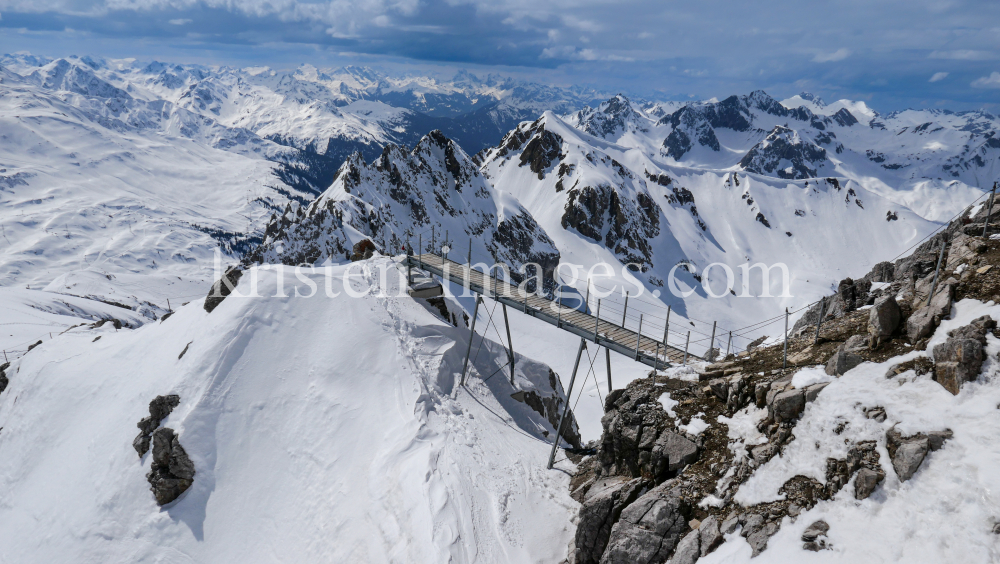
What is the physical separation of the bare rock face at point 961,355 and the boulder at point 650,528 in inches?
334

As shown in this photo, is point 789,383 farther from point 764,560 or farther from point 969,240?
point 969,240

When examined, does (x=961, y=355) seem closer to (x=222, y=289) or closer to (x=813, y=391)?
(x=813, y=391)

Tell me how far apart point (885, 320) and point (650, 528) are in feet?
35.4

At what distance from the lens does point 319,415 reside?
26.3m

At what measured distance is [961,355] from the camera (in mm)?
13016

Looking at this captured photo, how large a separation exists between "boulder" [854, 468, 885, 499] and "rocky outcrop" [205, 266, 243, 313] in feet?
119

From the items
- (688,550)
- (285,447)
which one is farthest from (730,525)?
(285,447)

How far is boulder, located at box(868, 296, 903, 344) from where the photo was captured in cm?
1585

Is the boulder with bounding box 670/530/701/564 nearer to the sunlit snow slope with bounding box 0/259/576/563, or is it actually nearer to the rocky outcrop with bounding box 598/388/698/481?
the rocky outcrop with bounding box 598/388/698/481

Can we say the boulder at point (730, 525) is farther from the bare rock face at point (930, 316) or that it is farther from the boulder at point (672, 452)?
the bare rock face at point (930, 316)

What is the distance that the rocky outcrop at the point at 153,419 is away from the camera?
2461 centimetres

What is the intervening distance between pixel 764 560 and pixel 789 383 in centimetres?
613

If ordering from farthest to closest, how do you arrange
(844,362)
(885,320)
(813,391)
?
(885,320)
(844,362)
(813,391)

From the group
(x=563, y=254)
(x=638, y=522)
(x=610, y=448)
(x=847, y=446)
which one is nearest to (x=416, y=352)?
(x=610, y=448)
